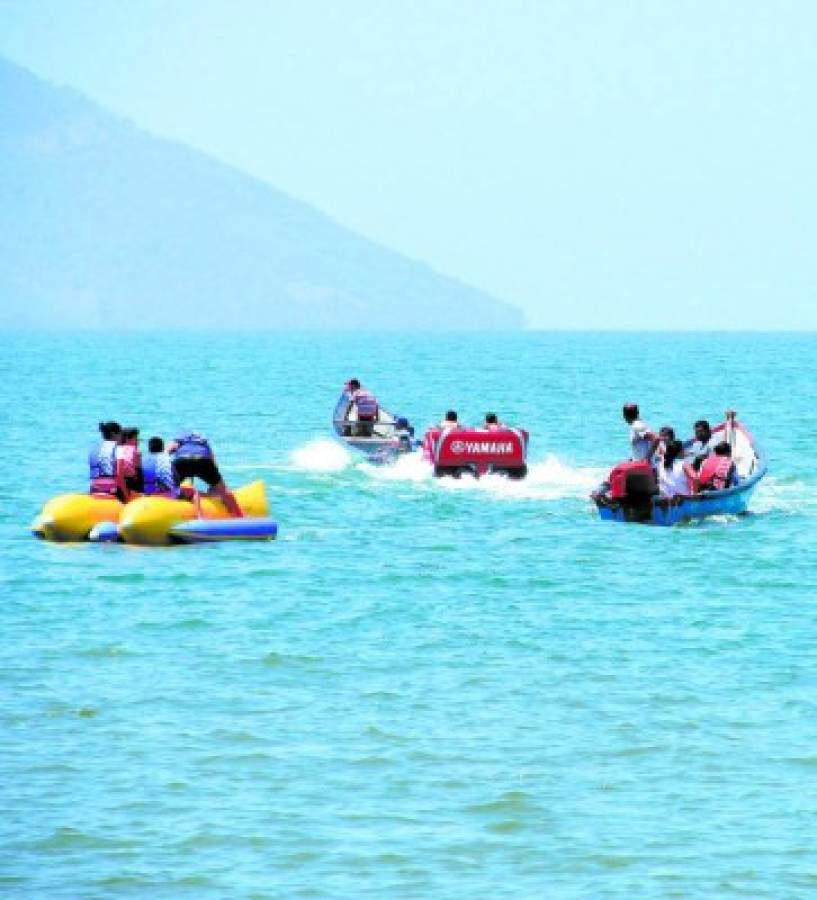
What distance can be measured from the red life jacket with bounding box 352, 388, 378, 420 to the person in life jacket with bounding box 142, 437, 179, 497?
14.0m

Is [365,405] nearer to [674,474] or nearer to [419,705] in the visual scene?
[674,474]

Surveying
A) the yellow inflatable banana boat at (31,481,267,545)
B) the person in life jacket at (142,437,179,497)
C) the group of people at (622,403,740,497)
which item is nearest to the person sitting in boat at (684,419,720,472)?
the group of people at (622,403,740,497)

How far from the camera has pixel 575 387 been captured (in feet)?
307

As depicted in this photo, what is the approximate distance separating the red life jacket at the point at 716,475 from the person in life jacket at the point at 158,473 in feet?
25.1

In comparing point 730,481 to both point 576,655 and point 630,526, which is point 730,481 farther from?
point 576,655

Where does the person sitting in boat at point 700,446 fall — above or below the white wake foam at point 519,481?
above

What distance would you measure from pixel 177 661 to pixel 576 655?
378 cm

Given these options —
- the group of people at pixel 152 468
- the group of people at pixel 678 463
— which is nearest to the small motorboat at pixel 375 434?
the group of people at pixel 678 463

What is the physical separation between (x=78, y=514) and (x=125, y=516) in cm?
78

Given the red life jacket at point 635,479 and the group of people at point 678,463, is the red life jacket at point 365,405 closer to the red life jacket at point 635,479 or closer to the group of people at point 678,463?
the group of people at point 678,463

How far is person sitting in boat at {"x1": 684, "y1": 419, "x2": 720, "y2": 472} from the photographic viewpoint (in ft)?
99.0

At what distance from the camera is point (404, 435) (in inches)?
1571

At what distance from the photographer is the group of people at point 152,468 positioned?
86.7ft

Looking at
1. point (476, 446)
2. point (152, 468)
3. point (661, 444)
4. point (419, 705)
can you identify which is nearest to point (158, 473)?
point (152, 468)
